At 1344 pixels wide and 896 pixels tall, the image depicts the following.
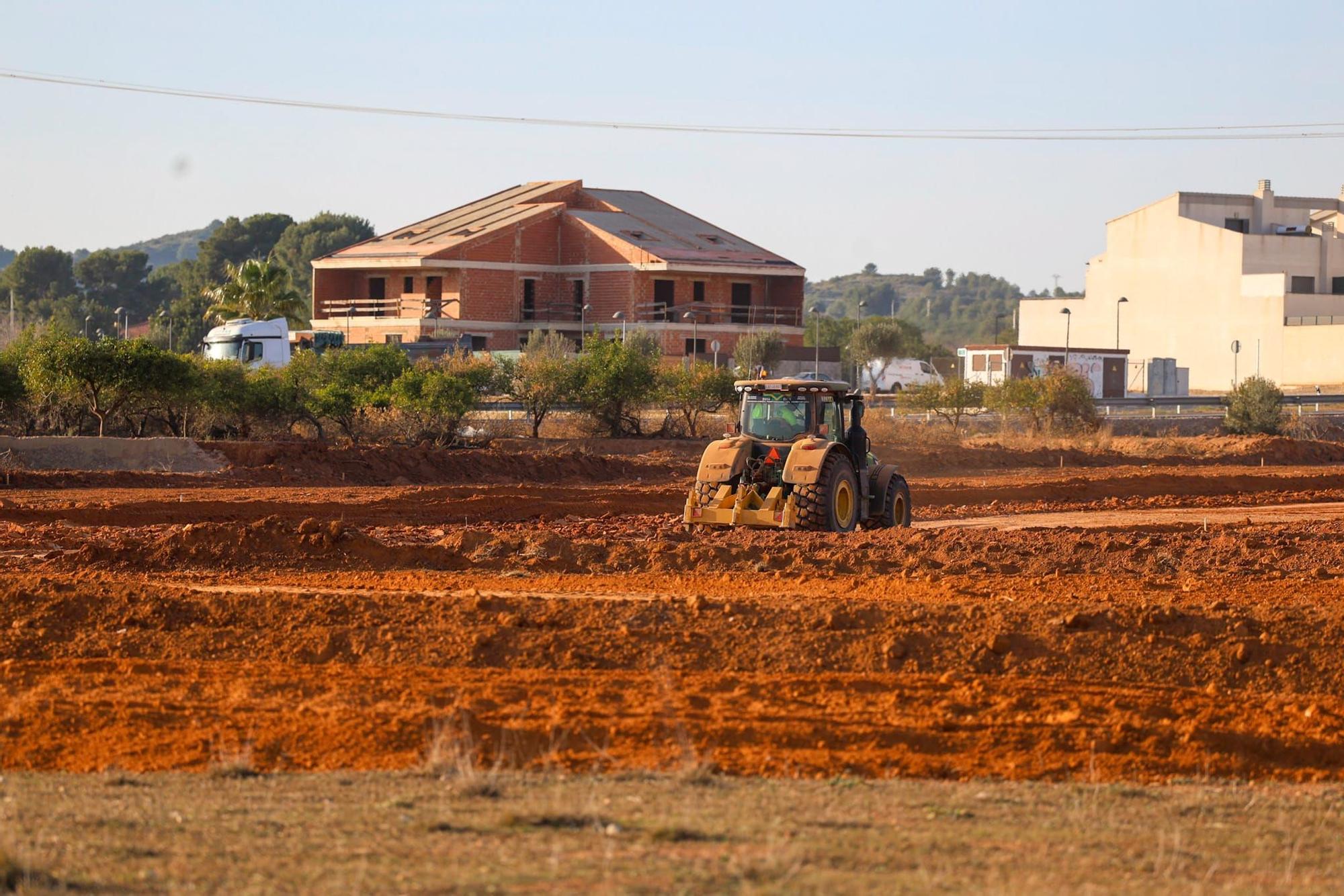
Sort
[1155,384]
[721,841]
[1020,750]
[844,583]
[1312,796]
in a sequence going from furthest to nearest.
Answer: [1155,384], [844,583], [1020,750], [1312,796], [721,841]

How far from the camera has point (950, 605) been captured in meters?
14.0

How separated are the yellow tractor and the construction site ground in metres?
0.41

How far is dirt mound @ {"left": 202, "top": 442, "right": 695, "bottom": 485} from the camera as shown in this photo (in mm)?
33125

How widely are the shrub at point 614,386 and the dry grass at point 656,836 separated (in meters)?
33.8

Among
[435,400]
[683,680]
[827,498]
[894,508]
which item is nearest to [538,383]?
[435,400]

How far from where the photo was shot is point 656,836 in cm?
712

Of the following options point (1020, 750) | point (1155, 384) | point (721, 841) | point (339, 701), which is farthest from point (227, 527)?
point (1155, 384)

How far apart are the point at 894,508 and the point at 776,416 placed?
2.55 m

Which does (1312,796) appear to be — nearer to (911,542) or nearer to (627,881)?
(627,881)

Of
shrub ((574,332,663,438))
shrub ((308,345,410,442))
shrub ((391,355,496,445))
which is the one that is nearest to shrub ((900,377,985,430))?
shrub ((574,332,663,438))

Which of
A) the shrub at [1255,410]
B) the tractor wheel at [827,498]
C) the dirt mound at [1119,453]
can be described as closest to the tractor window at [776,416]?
the tractor wheel at [827,498]

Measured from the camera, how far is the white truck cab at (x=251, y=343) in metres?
52.2

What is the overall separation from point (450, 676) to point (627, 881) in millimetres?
→ 5815

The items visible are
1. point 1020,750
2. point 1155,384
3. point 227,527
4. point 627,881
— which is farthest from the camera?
point 1155,384
